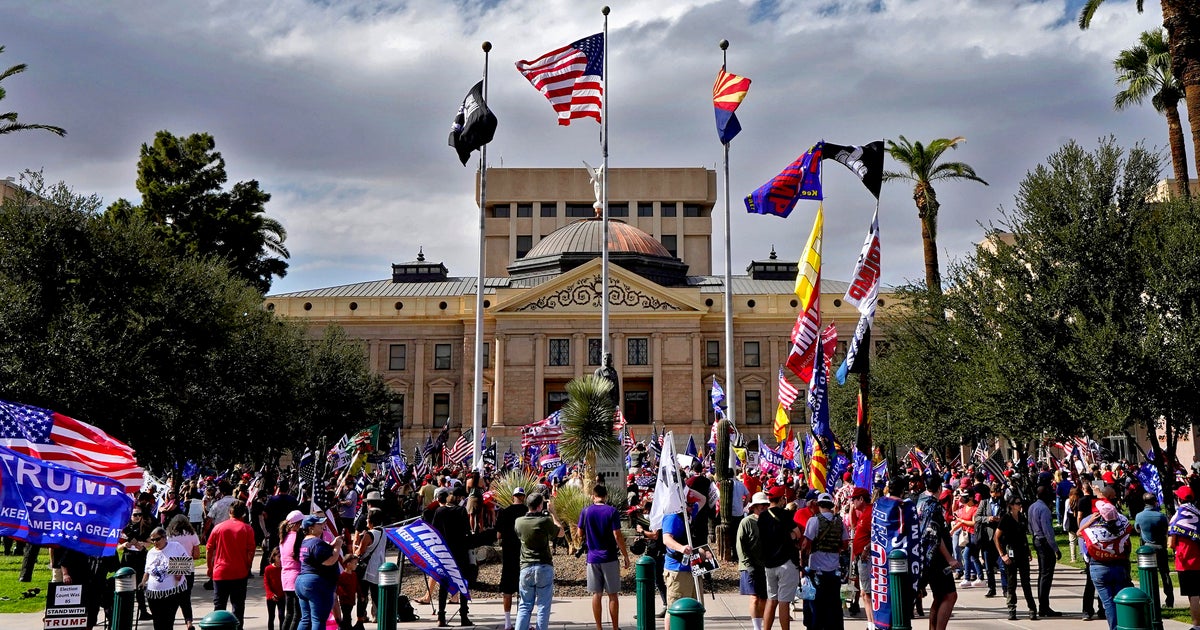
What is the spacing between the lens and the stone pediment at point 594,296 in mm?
63656

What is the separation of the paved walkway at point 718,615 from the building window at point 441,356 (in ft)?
168

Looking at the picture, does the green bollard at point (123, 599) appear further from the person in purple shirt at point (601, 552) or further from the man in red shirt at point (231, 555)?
the person in purple shirt at point (601, 552)

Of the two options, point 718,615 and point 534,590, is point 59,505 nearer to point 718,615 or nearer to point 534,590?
point 534,590

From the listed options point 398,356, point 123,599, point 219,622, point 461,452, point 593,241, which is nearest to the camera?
point 219,622

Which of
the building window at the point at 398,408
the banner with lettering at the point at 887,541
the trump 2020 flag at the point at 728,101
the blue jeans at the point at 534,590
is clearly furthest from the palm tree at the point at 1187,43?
the building window at the point at 398,408

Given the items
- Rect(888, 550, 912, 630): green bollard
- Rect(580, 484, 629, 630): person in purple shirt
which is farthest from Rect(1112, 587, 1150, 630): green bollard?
Rect(580, 484, 629, 630): person in purple shirt

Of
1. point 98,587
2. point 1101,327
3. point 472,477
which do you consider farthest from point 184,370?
point 1101,327

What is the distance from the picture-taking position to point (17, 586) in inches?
631

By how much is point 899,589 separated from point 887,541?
4.91 feet

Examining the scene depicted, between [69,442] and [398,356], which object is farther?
[398,356]

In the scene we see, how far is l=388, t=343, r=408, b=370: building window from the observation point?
65.9m

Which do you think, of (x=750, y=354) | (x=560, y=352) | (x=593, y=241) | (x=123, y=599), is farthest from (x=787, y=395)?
(x=593, y=241)

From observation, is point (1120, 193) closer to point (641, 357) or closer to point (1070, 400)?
point (1070, 400)

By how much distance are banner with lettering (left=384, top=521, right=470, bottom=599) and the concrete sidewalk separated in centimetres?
180
